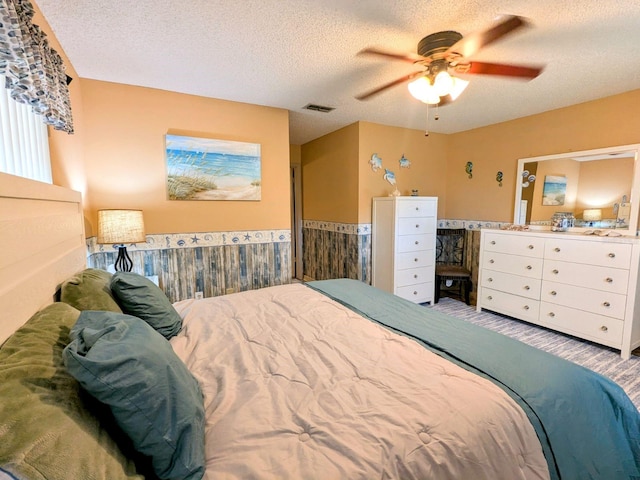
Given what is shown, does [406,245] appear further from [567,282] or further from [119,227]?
[119,227]

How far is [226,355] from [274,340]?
239mm

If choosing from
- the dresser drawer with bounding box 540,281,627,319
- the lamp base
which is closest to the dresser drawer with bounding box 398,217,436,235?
the dresser drawer with bounding box 540,281,627,319

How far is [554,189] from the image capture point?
11.0ft

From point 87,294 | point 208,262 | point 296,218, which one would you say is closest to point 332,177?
point 296,218

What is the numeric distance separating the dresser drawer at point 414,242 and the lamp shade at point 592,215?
1.51 meters

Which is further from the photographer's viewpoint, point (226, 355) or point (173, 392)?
point (226, 355)

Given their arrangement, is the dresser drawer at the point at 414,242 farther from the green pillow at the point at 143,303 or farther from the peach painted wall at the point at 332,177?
the green pillow at the point at 143,303

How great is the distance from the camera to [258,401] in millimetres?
1026

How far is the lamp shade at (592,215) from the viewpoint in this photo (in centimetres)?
302

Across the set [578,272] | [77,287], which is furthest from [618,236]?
[77,287]

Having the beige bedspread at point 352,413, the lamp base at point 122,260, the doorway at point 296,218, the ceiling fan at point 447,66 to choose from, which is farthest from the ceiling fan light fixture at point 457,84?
the doorway at point 296,218

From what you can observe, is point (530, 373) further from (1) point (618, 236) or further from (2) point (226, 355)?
(1) point (618, 236)

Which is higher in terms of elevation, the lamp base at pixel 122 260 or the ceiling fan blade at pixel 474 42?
the ceiling fan blade at pixel 474 42

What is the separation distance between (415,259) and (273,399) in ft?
10.0
